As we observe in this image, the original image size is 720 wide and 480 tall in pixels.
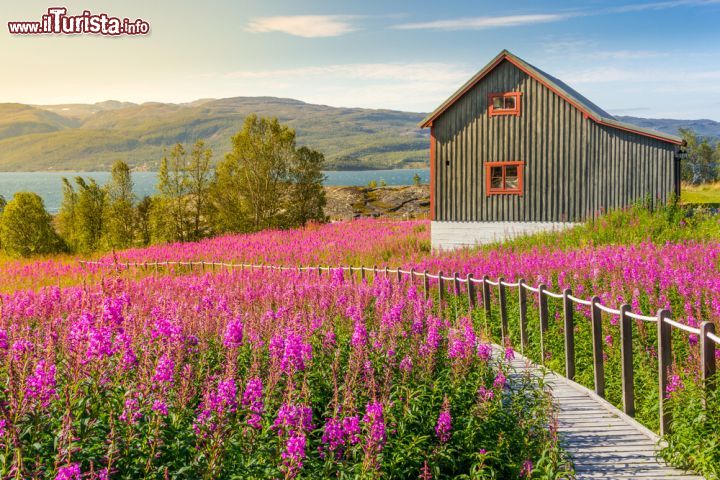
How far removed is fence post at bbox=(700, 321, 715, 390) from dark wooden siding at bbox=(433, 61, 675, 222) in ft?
64.0

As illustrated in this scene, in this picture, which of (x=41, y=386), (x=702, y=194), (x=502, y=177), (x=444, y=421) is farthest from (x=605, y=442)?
(x=702, y=194)

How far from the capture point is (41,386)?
4855mm

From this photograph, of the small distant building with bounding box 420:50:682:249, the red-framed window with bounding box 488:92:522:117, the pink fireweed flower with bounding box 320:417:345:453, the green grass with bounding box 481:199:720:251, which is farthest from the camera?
the red-framed window with bounding box 488:92:522:117

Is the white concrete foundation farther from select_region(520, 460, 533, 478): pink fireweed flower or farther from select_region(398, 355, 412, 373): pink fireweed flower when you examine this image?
select_region(520, 460, 533, 478): pink fireweed flower

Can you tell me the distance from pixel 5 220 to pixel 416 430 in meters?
30.0

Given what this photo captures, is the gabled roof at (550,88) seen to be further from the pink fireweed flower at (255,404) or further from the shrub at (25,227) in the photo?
the pink fireweed flower at (255,404)

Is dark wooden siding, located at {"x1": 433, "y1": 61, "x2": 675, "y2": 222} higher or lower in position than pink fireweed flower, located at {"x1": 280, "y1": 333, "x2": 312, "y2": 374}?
higher

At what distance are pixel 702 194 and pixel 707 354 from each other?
47.8m

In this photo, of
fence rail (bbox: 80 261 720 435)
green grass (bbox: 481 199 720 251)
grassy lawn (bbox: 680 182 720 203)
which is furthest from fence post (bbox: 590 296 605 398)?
grassy lawn (bbox: 680 182 720 203)

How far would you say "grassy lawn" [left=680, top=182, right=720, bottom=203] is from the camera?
43.5m

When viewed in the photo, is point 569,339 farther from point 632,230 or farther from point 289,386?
point 632,230

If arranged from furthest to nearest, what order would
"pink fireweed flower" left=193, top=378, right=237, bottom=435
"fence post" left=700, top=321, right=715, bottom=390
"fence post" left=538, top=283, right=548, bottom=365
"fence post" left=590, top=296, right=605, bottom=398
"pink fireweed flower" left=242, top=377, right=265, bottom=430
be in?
1. "fence post" left=538, top=283, right=548, bottom=365
2. "fence post" left=590, top=296, right=605, bottom=398
3. "fence post" left=700, top=321, right=715, bottom=390
4. "pink fireweed flower" left=242, top=377, right=265, bottom=430
5. "pink fireweed flower" left=193, top=378, right=237, bottom=435

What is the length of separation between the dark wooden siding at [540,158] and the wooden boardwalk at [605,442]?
1814cm

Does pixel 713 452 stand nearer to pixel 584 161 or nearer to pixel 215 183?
pixel 584 161
